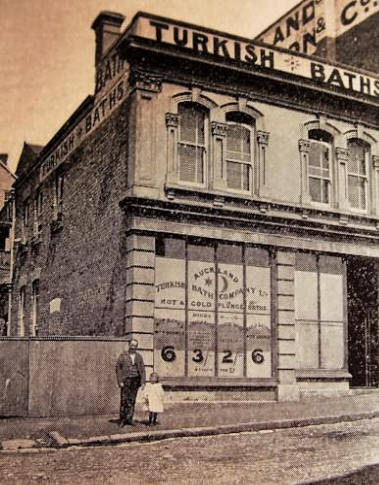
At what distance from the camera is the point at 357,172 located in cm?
1788

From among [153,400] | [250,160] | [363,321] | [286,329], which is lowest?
[153,400]

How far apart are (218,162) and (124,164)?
2.22 m

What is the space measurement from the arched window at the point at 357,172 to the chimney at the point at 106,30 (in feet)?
22.4

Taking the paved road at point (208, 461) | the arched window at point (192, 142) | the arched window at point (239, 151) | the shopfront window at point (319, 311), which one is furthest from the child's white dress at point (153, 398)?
the arched window at point (239, 151)

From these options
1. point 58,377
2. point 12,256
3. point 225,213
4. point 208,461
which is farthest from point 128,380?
point 12,256

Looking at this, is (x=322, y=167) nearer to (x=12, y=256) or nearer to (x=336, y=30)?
(x=336, y=30)

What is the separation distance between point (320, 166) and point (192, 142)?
3760mm

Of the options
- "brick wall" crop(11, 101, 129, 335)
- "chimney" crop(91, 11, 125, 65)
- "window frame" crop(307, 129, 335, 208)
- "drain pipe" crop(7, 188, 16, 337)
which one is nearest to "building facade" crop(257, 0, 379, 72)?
"window frame" crop(307, 129, 335, 208)

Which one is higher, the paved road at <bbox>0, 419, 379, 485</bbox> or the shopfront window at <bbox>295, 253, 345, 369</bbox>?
the shopfront window at <bbox>295, 253, 345, 369</bbox>

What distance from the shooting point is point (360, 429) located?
11.4 m

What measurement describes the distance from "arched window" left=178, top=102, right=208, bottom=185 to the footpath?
5133mm

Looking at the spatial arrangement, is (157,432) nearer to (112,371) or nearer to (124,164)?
(112,371)

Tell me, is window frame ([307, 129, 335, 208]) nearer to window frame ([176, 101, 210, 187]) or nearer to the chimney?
window frame ([176, 101, 210, 187])

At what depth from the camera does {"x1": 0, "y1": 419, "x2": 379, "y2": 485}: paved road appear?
7.23m
